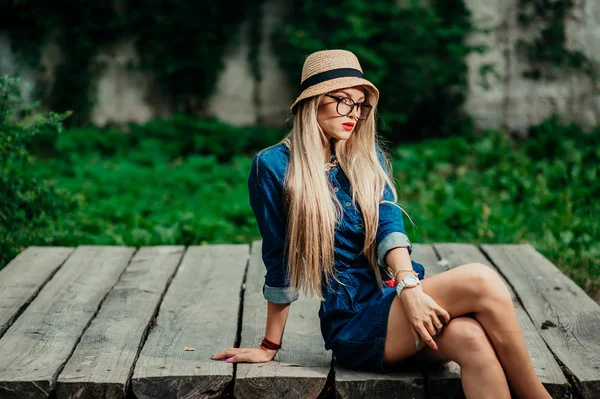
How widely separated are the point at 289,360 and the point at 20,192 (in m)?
2.51

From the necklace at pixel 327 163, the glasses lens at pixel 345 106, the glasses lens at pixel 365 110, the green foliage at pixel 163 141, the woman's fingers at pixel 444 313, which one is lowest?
the green foliage at pixel 163 141

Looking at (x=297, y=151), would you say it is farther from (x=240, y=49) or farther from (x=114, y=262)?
(x=240, y=49)

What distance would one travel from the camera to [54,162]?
7703mm

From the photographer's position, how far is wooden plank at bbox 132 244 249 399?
2.71m

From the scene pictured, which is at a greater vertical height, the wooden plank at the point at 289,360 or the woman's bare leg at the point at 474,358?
the woman's bare leg at the point at 474,358

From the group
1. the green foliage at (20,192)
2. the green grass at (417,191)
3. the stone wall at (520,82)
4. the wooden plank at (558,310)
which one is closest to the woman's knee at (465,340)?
the wooden plank at (558,310)

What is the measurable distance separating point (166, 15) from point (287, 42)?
1359 millimetres

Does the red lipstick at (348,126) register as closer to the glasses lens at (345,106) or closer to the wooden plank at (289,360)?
the glasses lens at (345,106)

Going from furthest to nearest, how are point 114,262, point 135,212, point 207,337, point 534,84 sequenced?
point 534,84, point 135,212, point 114,262, point 207,337

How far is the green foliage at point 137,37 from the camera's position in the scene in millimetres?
8445

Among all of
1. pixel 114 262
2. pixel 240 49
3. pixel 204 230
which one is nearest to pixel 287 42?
pixel 240 49

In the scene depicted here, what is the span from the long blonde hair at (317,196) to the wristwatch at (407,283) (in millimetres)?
255

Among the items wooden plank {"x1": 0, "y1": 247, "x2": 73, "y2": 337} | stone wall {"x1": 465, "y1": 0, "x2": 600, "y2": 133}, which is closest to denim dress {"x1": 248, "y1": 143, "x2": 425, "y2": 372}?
wooden plank {"x1": 0, "y1": 247, "x2": 73, "y2": 337}

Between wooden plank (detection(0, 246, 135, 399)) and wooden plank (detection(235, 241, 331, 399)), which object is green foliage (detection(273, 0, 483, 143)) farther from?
wooden plank (detection(235, 241, 331, 399))
